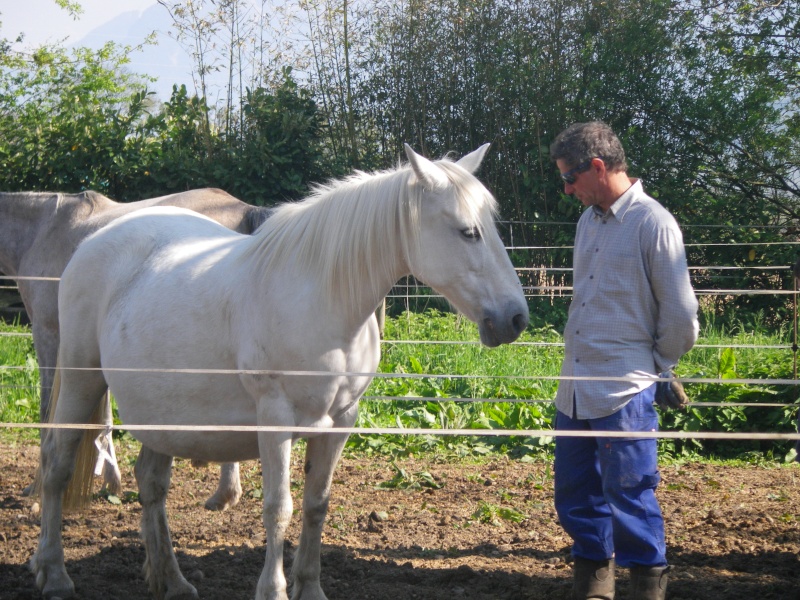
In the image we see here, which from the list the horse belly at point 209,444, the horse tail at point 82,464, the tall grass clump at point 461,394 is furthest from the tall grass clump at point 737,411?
the horse tail at point 82,464

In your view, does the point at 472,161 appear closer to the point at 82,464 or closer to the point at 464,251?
the point at 464,251

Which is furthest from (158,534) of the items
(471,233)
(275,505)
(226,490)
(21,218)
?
(21,218)

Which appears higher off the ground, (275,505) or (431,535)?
(275,505)

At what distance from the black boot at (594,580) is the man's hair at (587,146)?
1563mm

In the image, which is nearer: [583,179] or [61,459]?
[583,179]

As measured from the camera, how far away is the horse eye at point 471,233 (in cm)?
304

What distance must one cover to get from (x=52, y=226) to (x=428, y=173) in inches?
159

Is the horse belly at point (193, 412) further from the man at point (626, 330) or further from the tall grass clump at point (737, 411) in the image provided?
the tall grass clump at point (737, 411)

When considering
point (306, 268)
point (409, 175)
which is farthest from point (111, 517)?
point (409, 175)

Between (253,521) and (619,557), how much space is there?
253cm

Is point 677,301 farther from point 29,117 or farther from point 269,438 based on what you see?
point 29,117

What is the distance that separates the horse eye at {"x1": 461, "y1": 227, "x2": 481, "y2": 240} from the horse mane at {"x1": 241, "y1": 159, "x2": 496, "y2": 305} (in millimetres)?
29

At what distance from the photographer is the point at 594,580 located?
3256mm

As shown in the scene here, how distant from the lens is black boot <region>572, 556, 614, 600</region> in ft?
10.6
